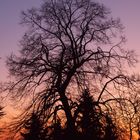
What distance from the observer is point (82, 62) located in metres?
20.2

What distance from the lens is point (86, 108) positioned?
19.8 metres

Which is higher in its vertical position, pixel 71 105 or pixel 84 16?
pixel 84 16

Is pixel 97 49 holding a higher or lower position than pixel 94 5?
lower

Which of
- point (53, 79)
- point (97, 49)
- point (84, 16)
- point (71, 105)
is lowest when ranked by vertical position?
point (71, 105)

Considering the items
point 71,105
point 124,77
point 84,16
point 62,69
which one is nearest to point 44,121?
point 71,105

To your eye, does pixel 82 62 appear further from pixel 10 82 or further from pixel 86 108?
pixel 10 82

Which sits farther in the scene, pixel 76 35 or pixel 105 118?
pixel 76 35

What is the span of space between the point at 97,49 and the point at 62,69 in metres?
2.47

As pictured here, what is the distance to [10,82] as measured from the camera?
19.8 metres

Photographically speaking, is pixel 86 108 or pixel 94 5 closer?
pixel 86 108

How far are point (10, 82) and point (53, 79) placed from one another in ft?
8.33

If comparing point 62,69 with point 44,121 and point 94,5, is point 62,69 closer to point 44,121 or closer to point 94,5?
point 44,121

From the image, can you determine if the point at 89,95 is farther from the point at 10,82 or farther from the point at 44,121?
the point at 10,82

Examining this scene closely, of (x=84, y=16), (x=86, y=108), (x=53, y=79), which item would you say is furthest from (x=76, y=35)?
(x=86, y=108)
